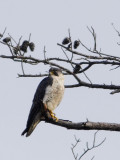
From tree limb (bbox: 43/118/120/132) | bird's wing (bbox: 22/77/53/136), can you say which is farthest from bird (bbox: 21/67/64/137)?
tree limb (bbox: 43/118/120/132)

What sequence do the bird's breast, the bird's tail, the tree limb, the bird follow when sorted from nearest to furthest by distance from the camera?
the tree limb, the bird's tail, the bird, the bird's breast

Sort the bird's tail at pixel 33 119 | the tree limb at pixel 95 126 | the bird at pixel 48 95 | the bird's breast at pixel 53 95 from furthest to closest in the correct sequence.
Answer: the bird's breast at pixel 53 95, the bird at pixel 48 95, the bird's tail at pixel 33 119, the tree limb at pixel 95 126

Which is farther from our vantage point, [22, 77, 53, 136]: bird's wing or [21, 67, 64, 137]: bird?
[21, 67, 64, 137]: bird

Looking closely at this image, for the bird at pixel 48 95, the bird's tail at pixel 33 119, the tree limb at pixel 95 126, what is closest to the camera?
the tree limb at pixel 95 126

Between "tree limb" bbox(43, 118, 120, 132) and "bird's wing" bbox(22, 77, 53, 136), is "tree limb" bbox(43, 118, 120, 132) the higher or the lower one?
the higher one

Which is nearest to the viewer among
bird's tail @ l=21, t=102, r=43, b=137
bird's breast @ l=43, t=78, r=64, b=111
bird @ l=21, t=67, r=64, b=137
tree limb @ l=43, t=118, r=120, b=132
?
tree limb @ l=43, t=118, r=120, b=132

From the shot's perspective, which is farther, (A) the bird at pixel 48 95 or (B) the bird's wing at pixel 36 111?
(A) the bird at pixel 48 95

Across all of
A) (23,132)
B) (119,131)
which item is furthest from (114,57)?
(23,132)

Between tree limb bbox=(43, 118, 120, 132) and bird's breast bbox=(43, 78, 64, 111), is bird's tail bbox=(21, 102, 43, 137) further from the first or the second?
tree limb bbox=(43, 118, 120, 132)

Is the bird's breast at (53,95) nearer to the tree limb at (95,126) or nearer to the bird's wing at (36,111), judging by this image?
the bird's wing at (36,111)

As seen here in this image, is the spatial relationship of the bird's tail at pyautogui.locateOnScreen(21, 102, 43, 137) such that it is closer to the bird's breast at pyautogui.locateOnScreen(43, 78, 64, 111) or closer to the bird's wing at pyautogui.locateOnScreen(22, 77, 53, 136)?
the bird's wing at pyautogui.locateOnScreen(22, 77, 53, 136)

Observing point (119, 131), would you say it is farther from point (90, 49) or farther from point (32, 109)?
point (32, 109)

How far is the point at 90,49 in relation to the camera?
14.9 ft

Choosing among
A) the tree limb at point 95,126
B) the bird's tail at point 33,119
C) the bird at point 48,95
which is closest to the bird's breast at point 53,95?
the bird at point 48,95
